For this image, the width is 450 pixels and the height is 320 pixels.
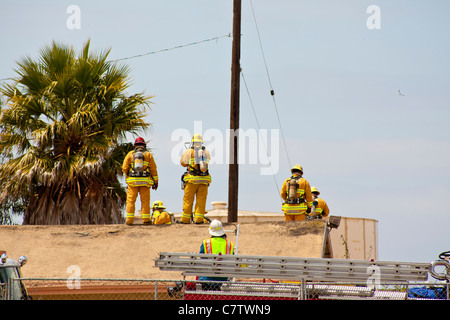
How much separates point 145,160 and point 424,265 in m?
8.45

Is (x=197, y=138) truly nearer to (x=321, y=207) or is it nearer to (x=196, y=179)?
(x=196, y=179)

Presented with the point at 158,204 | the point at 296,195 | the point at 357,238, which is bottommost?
the point at 357,238

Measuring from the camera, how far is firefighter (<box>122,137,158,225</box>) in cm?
1730

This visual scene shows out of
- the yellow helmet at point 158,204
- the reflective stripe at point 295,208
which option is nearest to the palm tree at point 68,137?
the yellow helmet at point 158,204

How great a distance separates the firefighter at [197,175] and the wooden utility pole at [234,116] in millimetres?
2150

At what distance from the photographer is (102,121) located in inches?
814

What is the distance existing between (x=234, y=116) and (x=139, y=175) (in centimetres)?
371

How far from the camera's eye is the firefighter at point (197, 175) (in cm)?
1703

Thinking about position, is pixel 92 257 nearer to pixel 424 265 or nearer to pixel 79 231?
pixel 79 231

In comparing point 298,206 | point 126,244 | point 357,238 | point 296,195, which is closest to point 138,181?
point 126,244

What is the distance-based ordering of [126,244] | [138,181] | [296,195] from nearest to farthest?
1. [126,244]
2. [138,181]
3. [296,195]

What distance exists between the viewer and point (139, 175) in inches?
681

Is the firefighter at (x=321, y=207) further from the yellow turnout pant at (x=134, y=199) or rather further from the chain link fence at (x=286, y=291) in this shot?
the chain link fence at (x=286, y=291)
